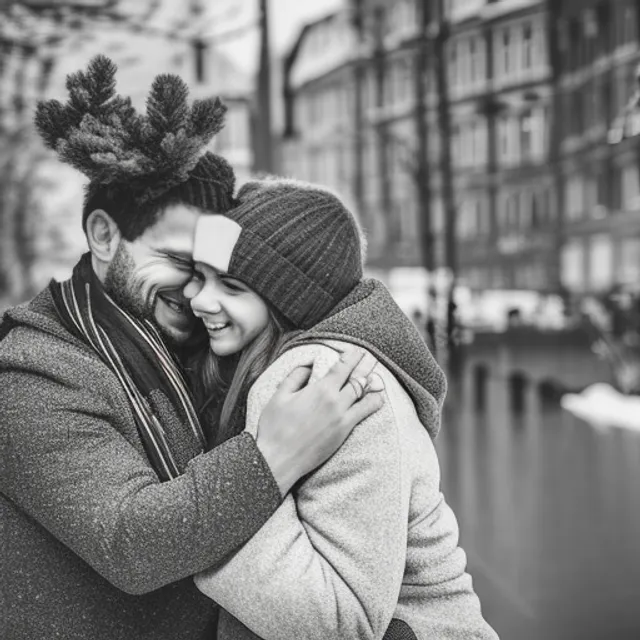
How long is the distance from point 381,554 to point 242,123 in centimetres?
207

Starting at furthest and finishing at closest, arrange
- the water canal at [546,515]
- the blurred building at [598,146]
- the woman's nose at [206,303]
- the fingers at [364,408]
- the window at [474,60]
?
the window at [474,60] < the water canal at [546,515] < the blurred building at [598,146] < the woman's nose at [206,303] < the fingers at [364,408]

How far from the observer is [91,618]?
1.30 m

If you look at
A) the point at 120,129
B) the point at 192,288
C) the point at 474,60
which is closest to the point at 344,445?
the point at 192,288

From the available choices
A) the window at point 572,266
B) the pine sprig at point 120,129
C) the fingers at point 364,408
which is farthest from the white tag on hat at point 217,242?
the window at point 572,266

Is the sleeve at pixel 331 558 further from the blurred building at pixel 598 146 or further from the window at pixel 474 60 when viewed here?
Result: the window at pixel 474 60

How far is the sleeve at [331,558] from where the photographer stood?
118cm

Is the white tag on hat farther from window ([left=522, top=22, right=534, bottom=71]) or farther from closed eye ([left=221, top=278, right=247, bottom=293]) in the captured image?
window ([left=522, top=22, right=534, bottom=71])

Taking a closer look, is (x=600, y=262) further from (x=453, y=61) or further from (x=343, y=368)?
(x=343, y=368)

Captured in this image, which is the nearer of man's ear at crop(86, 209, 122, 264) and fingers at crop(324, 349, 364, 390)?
fingers at crop(324, 349, 364, 390)

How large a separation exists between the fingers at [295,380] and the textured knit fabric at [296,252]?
0.14 m

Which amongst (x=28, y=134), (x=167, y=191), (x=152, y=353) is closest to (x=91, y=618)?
(x=152, y=353)

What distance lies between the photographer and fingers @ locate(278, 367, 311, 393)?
1.28m

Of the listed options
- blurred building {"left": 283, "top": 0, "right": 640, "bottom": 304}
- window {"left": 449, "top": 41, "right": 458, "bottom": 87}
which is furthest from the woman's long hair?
window {"left": 449, "top": 41, "right": 458, "bottom": 87}

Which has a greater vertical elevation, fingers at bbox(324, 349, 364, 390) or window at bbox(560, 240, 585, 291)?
window at bbox(560, 240, 585, 291)
